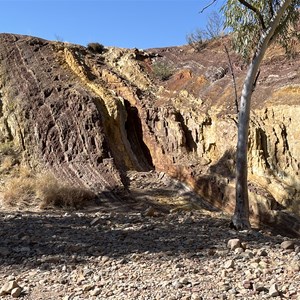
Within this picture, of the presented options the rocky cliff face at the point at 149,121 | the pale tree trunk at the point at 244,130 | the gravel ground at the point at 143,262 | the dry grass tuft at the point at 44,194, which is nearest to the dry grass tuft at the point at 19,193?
the dry grass tuft at the point at 44,194

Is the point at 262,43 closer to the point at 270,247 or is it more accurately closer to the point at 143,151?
the point at 270,247

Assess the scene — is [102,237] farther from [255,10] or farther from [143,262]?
[255,10]

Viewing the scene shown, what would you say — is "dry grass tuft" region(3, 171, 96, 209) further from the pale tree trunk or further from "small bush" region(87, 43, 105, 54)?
"small bush" region(87, 43, 105, 54)

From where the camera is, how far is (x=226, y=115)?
13.6 metres

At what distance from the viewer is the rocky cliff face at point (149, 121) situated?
1208 cm

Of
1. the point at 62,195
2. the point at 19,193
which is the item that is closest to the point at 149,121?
the point at 62,195

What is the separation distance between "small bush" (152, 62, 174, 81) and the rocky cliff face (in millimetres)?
131

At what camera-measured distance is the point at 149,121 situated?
50.8 ft

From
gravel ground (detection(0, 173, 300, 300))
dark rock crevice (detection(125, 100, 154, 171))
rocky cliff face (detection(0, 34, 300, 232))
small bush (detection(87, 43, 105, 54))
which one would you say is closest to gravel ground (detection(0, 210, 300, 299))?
gravel ground (detection(0, 173, 300, 300))

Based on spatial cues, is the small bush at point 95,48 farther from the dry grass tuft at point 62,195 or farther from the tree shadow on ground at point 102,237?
the tree shadow on ground at point 102,237

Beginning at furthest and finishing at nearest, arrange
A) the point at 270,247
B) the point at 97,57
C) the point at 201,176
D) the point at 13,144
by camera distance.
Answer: the point at 97,57 → the point at 13,144 → the point at 201,176 → the point at 270,247

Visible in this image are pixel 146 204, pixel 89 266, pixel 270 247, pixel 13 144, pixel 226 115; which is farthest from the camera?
pixel 13 144

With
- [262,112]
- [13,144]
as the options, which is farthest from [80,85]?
[262,112]

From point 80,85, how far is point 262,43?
8910mm
